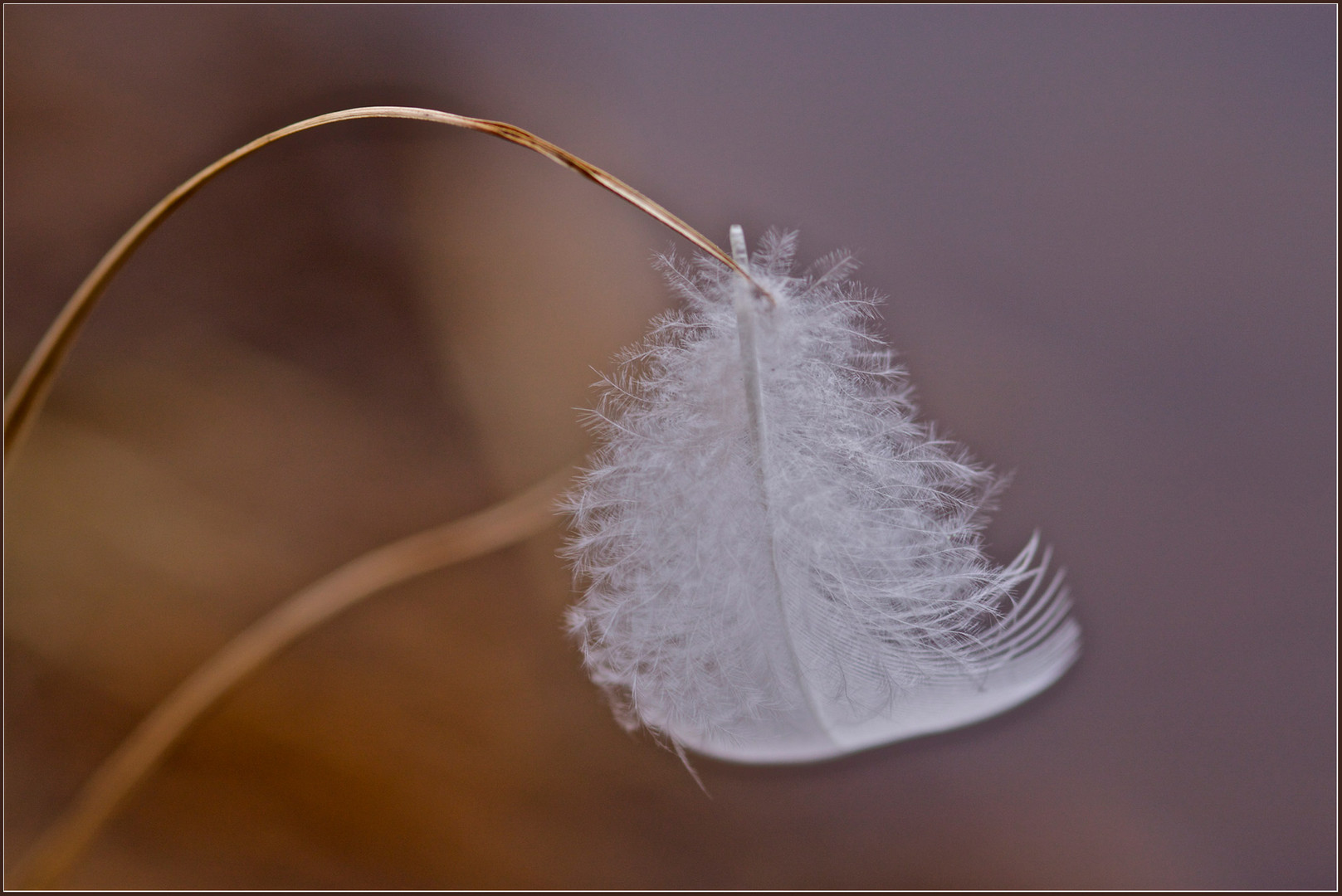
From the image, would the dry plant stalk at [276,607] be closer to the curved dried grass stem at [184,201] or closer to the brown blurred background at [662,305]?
the curved dried grass stem at [184,201]

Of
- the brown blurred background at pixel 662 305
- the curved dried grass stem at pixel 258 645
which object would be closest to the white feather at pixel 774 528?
the curved dried grass stem at pixel 258 645

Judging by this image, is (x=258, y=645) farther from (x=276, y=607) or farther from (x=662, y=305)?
(x=662, y=305)

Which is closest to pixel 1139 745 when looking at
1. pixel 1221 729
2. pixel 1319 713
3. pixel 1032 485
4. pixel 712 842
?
pixel 1221 729

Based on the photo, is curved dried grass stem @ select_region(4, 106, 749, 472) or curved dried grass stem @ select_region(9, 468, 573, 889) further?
curved dried grass stem @ select_region(9, 468, 573, 889)

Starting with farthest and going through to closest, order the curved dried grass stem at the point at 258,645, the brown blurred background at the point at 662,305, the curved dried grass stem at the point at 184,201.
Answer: the brown blurred background at the point at 662,305 < the curved dried grass stem at the point at 258,645 < the curved dried grass stem at the point at 184,201

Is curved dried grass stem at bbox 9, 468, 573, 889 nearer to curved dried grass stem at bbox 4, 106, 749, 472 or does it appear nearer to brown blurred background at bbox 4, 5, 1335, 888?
brown blurred background at bbox 4, 5, 1335, 888

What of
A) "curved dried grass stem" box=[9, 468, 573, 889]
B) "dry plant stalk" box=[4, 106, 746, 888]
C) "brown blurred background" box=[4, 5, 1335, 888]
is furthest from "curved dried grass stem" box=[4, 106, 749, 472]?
"brown blurred background" box=[4, 5, 1335, 888]

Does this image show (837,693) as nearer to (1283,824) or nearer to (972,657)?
(972,657)
